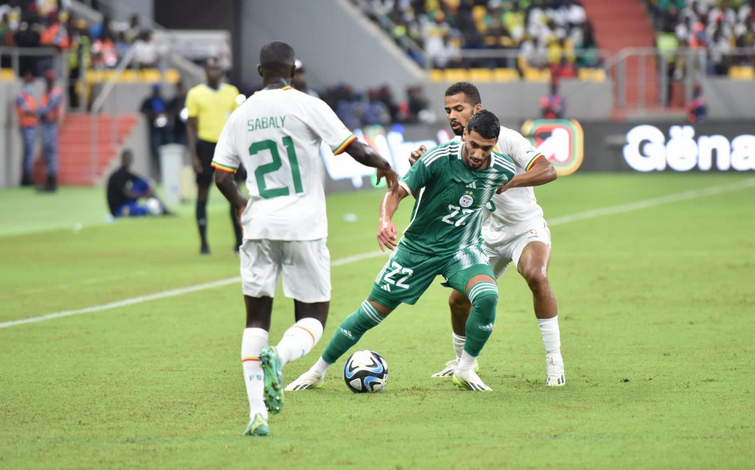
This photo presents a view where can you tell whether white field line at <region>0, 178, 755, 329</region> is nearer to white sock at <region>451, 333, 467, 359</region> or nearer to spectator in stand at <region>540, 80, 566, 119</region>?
white sock at <region>451, 333, 467, 359</region>

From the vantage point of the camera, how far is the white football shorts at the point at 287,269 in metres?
5.84

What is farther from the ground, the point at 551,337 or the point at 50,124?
the point at 50,124

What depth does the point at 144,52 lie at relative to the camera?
29.6 m

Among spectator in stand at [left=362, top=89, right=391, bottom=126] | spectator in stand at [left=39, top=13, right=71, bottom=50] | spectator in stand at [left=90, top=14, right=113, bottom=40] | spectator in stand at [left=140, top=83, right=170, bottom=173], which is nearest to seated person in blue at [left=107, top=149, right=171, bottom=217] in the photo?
spectator in stand at [left=140, top=83, right=170, bottom=173]

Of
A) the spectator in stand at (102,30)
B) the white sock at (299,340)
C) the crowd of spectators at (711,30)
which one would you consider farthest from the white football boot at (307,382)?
the crowd of spectators at (711,30)

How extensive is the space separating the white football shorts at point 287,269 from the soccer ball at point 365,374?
1.02 m

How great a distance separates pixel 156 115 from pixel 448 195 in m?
21.9

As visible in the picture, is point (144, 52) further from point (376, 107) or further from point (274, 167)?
point (274, 167)

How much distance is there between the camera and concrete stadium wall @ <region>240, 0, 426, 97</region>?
3497 centimetres

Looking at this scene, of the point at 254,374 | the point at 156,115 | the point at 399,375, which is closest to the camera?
the point at 254,374

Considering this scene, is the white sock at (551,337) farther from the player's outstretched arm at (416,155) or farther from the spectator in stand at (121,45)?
the spectator in stand at (121,45)

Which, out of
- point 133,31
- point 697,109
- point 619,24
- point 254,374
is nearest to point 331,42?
point 133,31

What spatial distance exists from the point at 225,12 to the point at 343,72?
493 centimetres

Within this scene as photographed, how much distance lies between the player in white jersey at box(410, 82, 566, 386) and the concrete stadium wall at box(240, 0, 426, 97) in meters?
26.9
